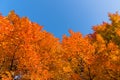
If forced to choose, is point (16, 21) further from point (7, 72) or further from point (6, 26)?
point (7, 72)

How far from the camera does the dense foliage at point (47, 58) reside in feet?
110

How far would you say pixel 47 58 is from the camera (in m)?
38.9

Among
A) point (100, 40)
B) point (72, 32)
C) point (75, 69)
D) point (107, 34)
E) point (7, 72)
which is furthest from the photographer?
point (107, 34)

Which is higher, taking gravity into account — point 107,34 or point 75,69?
point 107,34

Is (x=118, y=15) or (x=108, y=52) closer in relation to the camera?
(x=108, y=52)

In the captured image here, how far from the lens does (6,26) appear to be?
117ft

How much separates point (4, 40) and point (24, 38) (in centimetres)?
211

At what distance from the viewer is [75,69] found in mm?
35781

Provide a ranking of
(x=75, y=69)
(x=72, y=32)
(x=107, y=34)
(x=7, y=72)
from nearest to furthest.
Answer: (x=7, y=72)
(x=75, y=69)
(x=72, y=32)
(x=107, y=34)

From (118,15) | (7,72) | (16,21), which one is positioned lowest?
(7,72)

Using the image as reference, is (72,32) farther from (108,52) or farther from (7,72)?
(7,72)

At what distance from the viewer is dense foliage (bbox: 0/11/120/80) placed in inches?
1316

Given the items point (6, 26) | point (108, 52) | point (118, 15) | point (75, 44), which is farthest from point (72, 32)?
point (118, 15)

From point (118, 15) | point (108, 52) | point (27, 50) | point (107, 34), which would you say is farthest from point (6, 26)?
point (118, 15)
